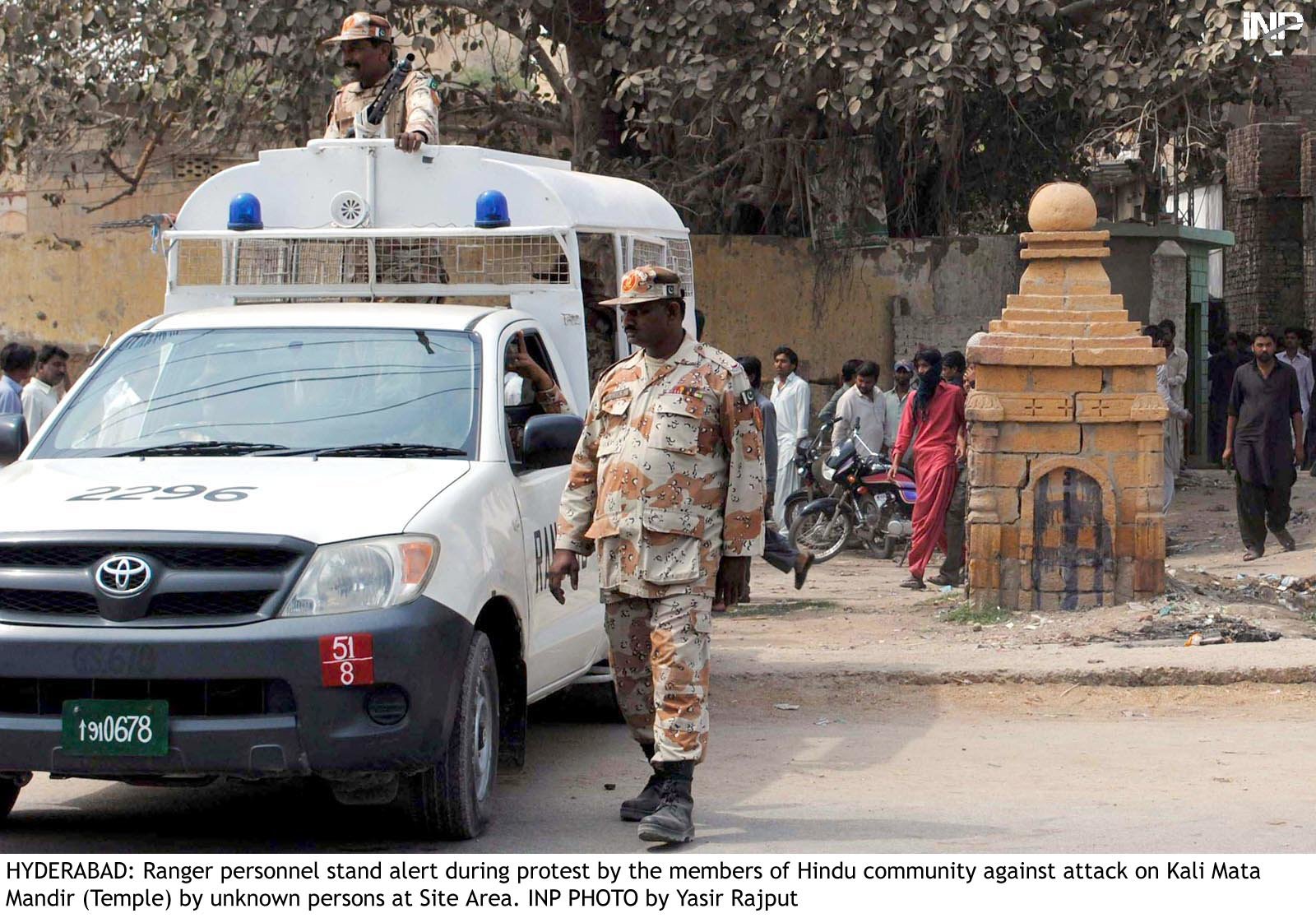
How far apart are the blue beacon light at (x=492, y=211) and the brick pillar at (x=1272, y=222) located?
22.4 m

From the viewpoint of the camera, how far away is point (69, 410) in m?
5.89

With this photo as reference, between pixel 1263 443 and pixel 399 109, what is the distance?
25.3 ft

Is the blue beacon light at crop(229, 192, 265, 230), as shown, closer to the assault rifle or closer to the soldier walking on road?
the assault rifle

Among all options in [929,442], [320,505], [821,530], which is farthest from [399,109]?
[821,530]

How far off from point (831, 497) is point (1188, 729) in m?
6.41

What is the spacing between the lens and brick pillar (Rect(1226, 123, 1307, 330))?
2706 centimetres

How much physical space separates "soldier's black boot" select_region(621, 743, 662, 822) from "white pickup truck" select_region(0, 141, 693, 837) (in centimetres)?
45

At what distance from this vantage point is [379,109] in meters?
8.06

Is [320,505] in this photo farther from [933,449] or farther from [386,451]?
[933,449]

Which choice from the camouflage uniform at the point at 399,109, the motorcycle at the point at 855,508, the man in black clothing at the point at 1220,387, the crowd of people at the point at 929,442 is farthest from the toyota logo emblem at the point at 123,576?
the man in black clothing at the point at 1220,387

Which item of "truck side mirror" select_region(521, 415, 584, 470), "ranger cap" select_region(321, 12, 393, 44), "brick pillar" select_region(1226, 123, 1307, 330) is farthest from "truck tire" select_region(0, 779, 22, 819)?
"brick pillar" select_region(1226, 123, 1307, 330)

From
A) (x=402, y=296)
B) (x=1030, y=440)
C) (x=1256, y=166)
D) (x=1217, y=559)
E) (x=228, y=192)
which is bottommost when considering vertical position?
(x=1217, y=559)
